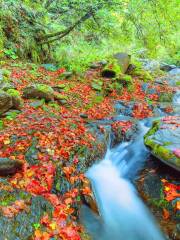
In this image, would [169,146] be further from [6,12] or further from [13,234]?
[6,12]

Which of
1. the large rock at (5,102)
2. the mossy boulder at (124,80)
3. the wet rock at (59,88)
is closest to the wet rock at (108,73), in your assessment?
the mossy boulder at (124,80)

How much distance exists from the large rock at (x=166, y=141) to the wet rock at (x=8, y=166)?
3.04 metres

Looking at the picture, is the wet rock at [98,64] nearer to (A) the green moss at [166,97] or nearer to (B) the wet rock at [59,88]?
(A) the green moss at [166,97]

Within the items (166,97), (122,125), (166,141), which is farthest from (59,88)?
(166,97)

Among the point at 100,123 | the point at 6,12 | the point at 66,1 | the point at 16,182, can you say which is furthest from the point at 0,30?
the point at 16,182

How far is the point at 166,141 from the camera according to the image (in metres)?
5.84

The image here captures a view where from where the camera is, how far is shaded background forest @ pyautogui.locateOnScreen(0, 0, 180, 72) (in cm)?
958

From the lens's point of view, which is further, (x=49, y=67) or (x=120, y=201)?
(x=49, y=67)

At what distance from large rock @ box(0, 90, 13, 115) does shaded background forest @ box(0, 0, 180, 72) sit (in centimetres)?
431

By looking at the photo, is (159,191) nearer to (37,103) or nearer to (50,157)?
(50,157)

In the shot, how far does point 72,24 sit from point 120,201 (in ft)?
26.0

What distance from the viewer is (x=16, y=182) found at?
422cm

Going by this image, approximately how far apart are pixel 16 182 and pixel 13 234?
0.97 m

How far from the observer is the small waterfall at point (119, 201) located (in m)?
4.53
